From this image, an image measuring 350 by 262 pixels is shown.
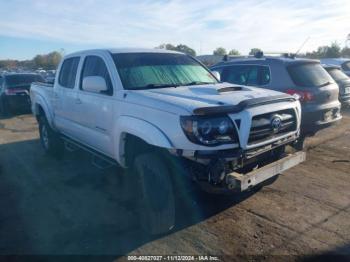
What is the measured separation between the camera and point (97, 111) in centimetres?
488

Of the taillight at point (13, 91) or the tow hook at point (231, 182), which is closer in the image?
the tow hook at point (231, 182)

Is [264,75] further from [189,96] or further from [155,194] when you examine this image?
[155,194]

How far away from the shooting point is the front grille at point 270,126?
369 centimetres

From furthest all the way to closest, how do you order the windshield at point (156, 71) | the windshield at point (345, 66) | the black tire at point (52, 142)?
the windshield at point (345, 66) → the black tire at point (52, 142) → the windshield at point (156, 71)

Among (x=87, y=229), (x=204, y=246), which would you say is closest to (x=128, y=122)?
(x=87, y=229)

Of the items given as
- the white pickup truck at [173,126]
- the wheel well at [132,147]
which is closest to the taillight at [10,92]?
the white pickup truck at [173,126]

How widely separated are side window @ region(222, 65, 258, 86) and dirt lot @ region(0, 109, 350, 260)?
2.17 meters

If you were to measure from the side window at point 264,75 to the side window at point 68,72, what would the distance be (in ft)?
12.2

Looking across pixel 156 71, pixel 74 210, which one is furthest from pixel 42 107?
pixel 156 71

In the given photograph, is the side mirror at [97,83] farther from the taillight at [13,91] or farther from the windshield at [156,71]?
the taillight at [13,91]

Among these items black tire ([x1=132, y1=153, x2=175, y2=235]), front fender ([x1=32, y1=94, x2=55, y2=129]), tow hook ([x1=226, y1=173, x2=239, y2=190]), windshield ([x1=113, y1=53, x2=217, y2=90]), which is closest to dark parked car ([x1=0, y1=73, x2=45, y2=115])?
front fender ([x1=32, y1=94, x2=55, y2=129])

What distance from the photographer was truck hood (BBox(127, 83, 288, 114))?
3568 millimetres

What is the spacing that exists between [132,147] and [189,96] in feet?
3.27

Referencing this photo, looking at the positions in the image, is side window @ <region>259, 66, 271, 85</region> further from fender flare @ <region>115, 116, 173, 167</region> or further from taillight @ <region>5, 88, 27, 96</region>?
taillight @ <region>5, 88, 27, 96</region>
